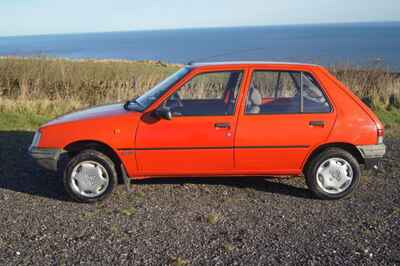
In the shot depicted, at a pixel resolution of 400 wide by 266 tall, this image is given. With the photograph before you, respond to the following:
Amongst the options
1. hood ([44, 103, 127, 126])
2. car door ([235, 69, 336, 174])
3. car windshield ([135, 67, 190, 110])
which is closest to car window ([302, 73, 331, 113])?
car door ([235, 69, 336, 174])

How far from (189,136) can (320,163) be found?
5.49 ft

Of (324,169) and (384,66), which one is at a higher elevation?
(384,66)

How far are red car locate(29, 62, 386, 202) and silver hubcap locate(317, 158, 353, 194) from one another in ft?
0.04

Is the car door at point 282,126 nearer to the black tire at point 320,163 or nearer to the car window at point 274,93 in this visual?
the car window at point 274,93

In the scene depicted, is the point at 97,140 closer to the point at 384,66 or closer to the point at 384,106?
the point at 384,106

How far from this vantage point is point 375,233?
4.71 meters

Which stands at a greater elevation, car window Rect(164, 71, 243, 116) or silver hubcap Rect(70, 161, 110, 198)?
car window Rect(164, 71, 243, 116)

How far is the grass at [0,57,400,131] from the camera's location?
1138cm

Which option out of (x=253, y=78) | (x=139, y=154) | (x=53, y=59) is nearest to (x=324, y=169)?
(x=253, y=78)

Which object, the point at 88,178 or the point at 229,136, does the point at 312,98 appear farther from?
the point at 88,178

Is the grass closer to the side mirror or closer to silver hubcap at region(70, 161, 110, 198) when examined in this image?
silver hubcap at region(70, 161, 110, 198)

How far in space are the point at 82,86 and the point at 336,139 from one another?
368 inches

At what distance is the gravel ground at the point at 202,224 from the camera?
4207mm

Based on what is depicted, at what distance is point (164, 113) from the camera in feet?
17.5
